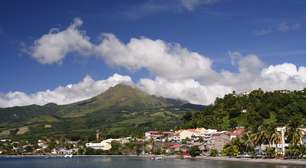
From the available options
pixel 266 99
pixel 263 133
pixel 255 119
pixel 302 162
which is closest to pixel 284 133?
pixel 263 133

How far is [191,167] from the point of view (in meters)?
115

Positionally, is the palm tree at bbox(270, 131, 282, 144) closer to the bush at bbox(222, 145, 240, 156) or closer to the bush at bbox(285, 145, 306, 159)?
the bush at bbox(285, 145, 306, 159)

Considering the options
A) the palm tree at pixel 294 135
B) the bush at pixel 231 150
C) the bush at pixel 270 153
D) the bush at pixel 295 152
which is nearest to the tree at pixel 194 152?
the bush at pixel 231 150

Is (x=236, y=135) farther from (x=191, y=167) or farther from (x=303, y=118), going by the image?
(x=191, y=167)

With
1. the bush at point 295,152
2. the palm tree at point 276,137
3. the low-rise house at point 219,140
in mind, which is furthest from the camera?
the low-rise house at point 219,140

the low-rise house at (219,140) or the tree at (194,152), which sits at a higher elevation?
the low-rise house at (219,140)

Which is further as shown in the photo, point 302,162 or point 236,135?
point 236,135

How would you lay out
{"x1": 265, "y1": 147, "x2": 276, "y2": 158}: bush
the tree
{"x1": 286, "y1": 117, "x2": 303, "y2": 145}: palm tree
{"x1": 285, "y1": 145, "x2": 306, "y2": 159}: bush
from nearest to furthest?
{"x1": 285, "y1": 145, "x2": 306, "y2": 159}: bush < {"x1": 286, "y1": 117, "x2": 303, "y2": 145}: palm tree < {"x1": 265, "y1": 147, "x2": 276, "y2": 158}: bush < the tree

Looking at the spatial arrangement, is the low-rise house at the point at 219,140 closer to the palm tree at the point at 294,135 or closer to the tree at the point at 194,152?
the tree at the point at 194,152

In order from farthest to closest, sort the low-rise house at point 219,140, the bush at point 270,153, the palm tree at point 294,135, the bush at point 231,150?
1. the low-rise house at point 219,140
2. the bush at point 231,150
3. the bush at point 270,153
4. the palm tree at point 294,135

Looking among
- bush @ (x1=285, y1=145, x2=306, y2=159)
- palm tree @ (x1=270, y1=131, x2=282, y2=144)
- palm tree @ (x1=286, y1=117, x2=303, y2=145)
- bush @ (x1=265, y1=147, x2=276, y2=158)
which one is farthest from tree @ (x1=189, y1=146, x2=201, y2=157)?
bush @ (x1=285, y1=145, x2=306, y2=159)

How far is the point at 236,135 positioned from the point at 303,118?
87.3ft

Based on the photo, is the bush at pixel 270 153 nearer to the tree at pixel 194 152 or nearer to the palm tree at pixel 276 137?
A: the palm tree at pixel 276 137

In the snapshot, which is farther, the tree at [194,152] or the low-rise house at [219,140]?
the tree at [194,152]
